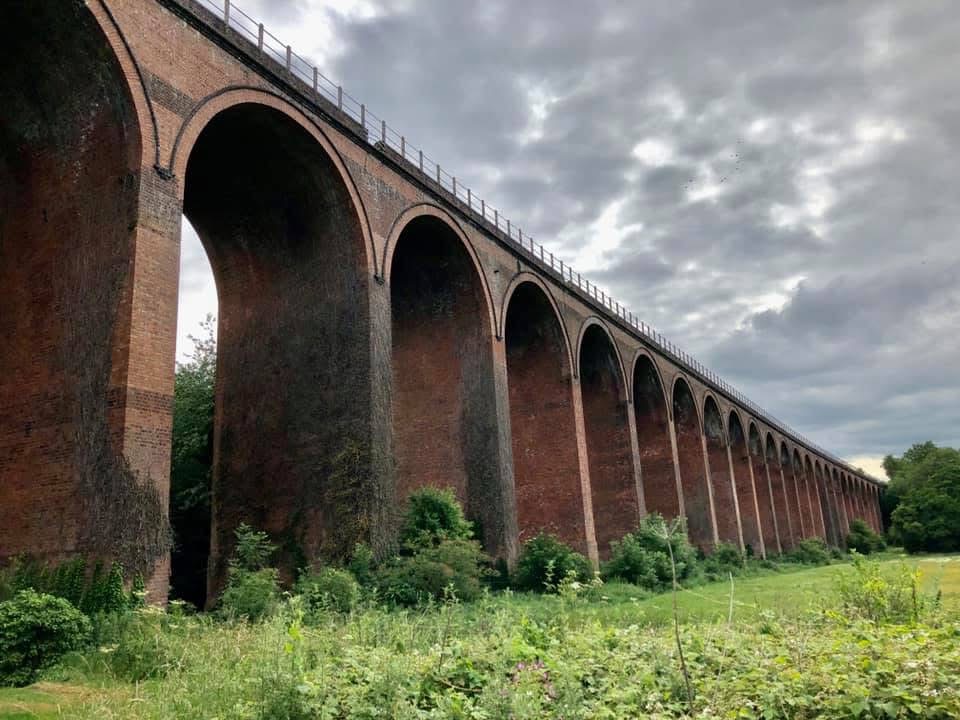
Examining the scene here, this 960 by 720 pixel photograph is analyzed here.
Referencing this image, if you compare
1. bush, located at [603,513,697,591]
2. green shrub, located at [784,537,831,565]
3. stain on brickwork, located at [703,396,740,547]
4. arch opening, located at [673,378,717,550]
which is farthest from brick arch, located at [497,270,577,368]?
green shrub, located at [784,537,831,565]

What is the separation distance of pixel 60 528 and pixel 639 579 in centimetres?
1391

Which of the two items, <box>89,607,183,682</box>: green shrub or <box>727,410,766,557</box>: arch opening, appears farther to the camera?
<box>727,410,766,557</box>: arch opening

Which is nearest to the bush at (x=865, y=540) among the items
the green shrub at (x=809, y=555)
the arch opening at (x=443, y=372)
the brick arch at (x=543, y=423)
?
the green shrub at (x=809, y=555)

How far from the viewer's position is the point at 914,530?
43.8 m

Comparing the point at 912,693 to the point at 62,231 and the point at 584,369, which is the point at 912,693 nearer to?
the point at 62,231

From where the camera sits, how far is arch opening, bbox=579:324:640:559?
87.9 feet

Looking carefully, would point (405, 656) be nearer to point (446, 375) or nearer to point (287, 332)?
point (287, 332)

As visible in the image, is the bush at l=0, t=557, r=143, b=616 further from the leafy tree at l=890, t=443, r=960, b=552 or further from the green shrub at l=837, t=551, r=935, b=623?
the leafy tree at l=890, t=443, r=960, b=552

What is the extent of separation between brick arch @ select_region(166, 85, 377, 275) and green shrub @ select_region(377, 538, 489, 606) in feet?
18.7

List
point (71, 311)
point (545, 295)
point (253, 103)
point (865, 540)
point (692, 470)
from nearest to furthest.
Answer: point (71, 311) < point (253, 103) < point (545, 295) < point (692, 470) < point (865, 540)

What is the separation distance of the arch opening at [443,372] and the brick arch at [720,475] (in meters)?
18.8

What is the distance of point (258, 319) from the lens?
16953 mm

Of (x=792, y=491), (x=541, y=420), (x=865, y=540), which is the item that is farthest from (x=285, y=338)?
(x=865, y=540)

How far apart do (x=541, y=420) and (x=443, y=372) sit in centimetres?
473
